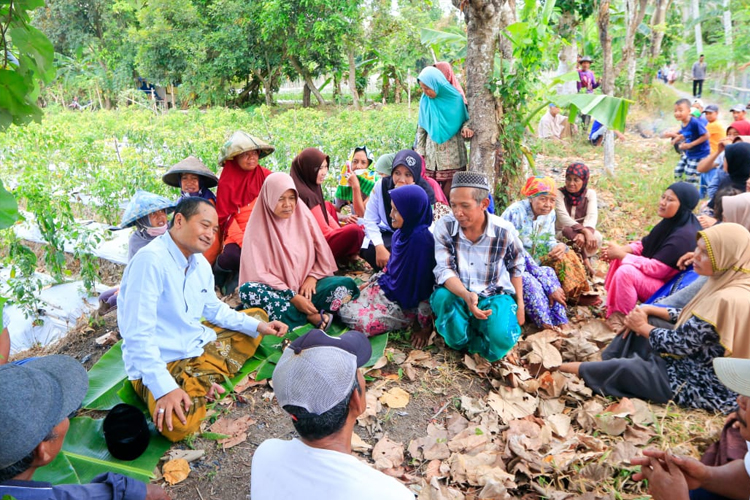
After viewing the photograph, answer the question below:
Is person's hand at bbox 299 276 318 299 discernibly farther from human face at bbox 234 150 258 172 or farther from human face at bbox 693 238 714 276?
human face at bbox 693 238 714 276

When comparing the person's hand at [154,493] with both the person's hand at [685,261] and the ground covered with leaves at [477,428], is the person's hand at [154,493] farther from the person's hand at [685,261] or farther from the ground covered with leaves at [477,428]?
the person's hand at [685,261]

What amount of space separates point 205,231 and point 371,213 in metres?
2.07

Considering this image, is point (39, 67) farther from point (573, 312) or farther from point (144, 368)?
point (573, 312)

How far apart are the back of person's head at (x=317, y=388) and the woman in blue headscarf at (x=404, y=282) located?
2133mm

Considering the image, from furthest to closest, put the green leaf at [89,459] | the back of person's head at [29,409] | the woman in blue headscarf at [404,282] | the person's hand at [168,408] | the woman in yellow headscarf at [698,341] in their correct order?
the woman in blue headscarf at [404,282] → the woman in yellow headscarf at [698,341] → the person's hand at [168,408] → the green leaf at [89,459] → the back of person's head at [29,409]

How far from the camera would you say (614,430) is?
110 inches

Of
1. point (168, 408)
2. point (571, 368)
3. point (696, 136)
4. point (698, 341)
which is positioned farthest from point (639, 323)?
point (696, 136)

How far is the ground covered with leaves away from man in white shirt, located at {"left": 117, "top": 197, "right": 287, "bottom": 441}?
0.71 ft

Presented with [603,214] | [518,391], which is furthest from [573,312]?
[603,214]

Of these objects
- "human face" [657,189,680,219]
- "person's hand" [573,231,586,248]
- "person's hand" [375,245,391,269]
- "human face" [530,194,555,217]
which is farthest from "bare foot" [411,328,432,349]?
"human face" [657,189,680,219]

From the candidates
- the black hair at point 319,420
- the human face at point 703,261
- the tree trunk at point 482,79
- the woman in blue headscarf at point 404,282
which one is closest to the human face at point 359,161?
the tree trunk at point 482,79

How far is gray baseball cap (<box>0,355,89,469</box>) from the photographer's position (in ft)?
5.07

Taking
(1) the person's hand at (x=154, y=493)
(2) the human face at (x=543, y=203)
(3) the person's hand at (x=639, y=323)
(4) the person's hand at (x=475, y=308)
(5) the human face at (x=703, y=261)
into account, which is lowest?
(1) the person's hand at (x=154, y=493)

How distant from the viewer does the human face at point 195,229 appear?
2.81 meters
